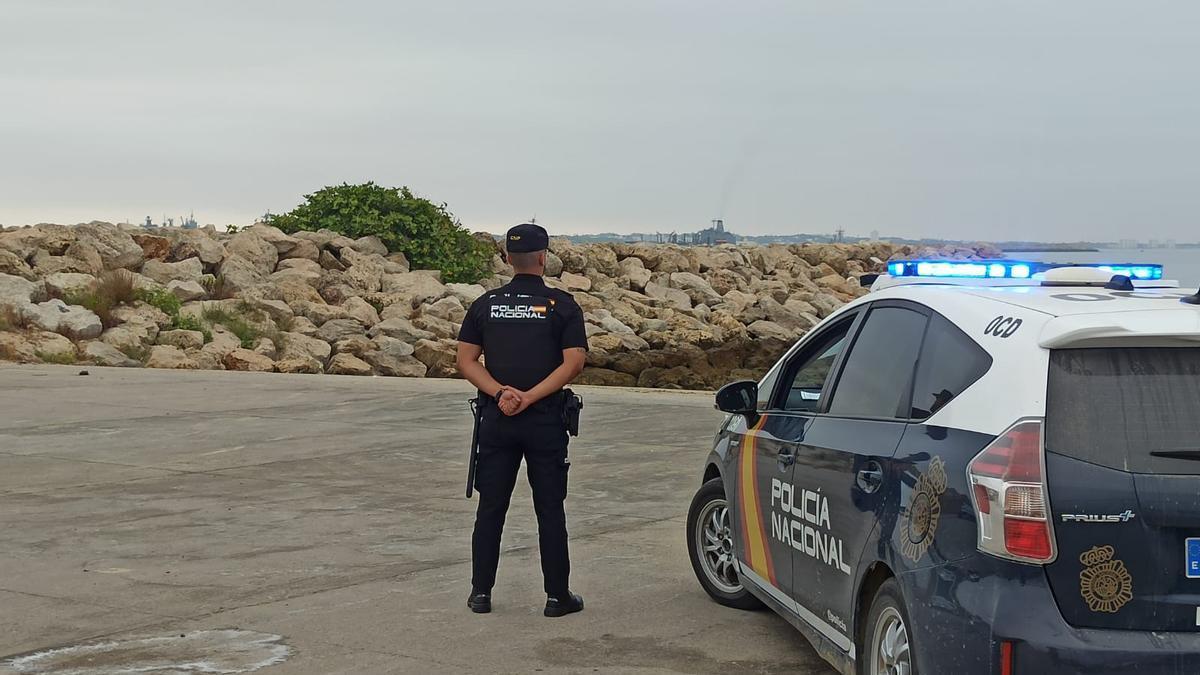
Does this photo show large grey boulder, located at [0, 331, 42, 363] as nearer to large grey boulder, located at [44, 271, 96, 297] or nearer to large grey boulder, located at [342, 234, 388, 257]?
large grey boulder, located at [44, 271, 96, 297]

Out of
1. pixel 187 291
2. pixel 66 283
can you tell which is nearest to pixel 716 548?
pixel 66 283

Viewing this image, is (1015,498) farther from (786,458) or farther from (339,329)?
(339,329)

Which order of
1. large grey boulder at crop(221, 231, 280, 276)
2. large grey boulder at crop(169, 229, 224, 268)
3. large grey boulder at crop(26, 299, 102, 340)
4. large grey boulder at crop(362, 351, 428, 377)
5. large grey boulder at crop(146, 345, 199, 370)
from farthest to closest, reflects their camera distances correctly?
large grey boulder at crop(221, 231, 280, 276) < large grey boulder at crop(169, 229, 224, 268) < large grey boulder at crop(362, 351, 428, 377) < large grey boulder at crop(26, 299, 102, 340) < large grey boulder at crop(146, 345, 199, 370)

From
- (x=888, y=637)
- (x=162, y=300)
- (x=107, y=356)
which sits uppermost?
(x=162, y=300)

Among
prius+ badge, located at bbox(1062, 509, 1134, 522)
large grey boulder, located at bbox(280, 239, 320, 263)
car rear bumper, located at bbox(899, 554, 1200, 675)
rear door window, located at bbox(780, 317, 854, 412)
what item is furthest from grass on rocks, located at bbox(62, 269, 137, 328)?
prius+ badge, located at bbox(1062, 509, 1134, 522)

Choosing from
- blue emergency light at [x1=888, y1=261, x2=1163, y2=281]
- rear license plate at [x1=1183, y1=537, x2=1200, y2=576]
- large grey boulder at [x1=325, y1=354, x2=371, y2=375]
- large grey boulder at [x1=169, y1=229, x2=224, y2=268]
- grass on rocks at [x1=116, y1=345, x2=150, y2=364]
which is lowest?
large grey boulder at [x1=325, y1=354, x2=371, y2=375]

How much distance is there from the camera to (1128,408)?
13.7 feet

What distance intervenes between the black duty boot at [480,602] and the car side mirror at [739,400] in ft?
5.16

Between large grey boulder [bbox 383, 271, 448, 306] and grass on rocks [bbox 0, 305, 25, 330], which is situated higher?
large grey boulder [bbox 383, 271, 448, 306]

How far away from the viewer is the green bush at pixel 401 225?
34.7 m

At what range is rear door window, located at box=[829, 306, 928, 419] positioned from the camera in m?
Answer: 5.10

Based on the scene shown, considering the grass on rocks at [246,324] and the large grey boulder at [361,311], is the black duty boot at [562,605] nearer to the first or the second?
the grass on rocks at [246,324]

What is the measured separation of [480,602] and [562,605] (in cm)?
41

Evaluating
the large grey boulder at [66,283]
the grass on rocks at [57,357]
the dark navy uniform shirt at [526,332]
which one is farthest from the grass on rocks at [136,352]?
the dark navy uniform shirt at [526,332]
